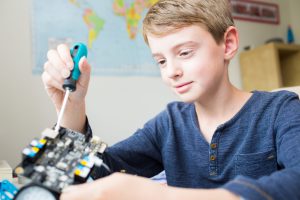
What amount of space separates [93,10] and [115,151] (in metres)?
1.23

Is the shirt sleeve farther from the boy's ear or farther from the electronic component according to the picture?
the electronic component

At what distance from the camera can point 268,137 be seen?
66 cm

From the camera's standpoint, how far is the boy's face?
25.6 inches

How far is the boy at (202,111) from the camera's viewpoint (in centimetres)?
65

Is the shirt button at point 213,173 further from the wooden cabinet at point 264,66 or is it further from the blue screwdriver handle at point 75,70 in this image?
the wooden cabinet at point 264,66

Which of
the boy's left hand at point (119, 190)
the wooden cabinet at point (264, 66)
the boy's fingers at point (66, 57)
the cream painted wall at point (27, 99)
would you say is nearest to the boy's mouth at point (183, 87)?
the boy's fingers at point (66, 57)

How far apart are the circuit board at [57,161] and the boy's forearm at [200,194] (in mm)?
125

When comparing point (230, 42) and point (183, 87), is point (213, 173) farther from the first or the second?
point (230, 42)

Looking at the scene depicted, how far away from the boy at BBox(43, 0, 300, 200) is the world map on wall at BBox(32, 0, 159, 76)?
3.31 ft

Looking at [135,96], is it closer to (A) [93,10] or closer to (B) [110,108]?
(B) [110,108]

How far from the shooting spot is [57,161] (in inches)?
17.2

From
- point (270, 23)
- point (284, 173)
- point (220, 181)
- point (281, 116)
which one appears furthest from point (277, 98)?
point (270, 23)

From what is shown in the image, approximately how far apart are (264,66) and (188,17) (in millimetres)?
1776

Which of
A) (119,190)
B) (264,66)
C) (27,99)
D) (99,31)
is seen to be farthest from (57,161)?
(264,66)
